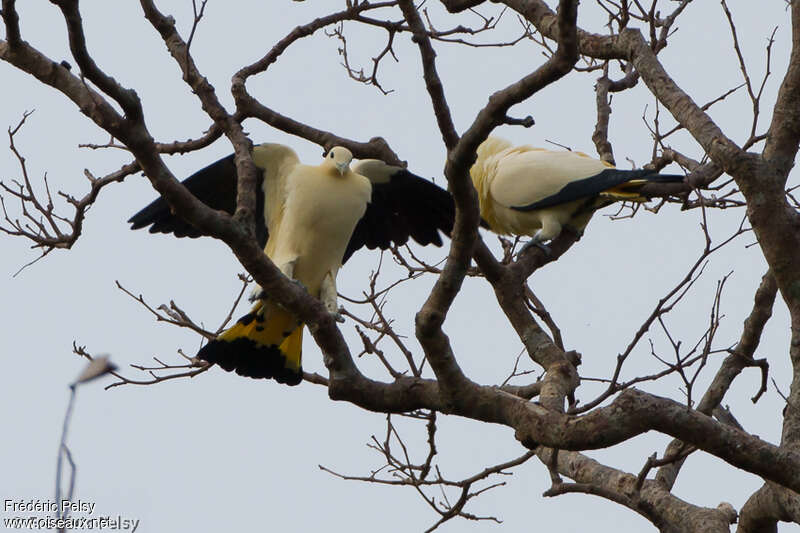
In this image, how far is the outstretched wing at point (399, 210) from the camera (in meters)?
4.73

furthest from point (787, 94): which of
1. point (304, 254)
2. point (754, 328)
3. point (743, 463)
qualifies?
point (304, 254)

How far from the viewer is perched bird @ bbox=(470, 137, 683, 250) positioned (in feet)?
16.8

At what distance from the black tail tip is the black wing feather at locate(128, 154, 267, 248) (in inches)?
23.5

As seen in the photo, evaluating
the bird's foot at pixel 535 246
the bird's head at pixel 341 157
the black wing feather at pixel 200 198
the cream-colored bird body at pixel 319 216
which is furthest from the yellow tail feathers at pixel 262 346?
the bird's foot at pixel 535 246

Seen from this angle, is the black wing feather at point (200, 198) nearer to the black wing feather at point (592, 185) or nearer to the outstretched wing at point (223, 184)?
the outstretched wing at point (223, 184)

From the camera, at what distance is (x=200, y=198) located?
4.56 metres

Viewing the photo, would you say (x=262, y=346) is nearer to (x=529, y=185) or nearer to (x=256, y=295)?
(x=256, y=295)

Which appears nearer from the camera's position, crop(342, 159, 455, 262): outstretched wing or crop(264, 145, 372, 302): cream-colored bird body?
crop(264, 145, 372, 302): cream-colored bird body

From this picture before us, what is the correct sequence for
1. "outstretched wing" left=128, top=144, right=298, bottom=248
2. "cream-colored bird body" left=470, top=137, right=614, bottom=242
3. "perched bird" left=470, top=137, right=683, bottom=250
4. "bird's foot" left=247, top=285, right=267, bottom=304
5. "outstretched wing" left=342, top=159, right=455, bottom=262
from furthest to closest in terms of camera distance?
"cream-colored bird body" left=470, top=137, right=614, bottom=242
"perched bird" left=470, top=137, right=683, bottom=250
"outstretched wing" left=342, top=159, right=455, bottom=262
"outstretched wing" left=128, top=144, right=298, bottom=248
"bird's foot" left=247, top=285, right=267, bottom=304

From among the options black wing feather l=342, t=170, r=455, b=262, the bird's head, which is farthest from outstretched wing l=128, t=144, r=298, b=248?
black wing feather l=342, t=170, r=455, b=262

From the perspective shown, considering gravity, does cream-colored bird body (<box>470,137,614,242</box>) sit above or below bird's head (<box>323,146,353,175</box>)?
above

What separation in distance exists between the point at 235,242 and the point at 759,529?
1.98 metres

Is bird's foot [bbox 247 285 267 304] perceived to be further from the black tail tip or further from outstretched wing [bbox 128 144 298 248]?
outstretched wing [bbox 128 144 298 248]

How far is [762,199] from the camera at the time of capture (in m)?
3.29
